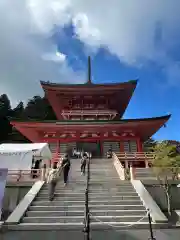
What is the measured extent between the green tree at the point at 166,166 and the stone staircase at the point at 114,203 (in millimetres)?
1427

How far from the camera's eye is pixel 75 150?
22656mm

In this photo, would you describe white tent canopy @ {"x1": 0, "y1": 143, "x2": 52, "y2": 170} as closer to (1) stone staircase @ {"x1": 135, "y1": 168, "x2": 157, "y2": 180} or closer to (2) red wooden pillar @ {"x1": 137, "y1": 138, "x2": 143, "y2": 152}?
(1) stone staircase @ {"x1": 135, "y1": 168, "x2": 157, "y2": 180}

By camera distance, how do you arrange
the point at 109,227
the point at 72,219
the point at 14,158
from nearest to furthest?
the point at 109,227 → the point at 72,219 → the point at 14,158

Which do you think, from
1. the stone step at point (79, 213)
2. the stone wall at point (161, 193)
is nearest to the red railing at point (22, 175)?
the stone step at point (79, 213)

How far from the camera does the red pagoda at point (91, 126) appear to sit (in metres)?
21.4

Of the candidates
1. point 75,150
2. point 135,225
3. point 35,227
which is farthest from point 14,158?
point 75,150

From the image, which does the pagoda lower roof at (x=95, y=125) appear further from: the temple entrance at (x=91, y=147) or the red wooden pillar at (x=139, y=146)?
the temple entrance at (x=91, y=147)

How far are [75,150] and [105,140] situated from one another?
3.16 metres

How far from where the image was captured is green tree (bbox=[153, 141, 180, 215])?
411 inches

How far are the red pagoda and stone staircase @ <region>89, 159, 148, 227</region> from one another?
8978 mm

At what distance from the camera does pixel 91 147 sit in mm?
23406

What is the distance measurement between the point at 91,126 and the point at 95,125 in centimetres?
43

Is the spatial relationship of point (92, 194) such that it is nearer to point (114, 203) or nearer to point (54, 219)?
point (114, 203)

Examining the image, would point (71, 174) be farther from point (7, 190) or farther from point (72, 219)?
point (72, 219)
